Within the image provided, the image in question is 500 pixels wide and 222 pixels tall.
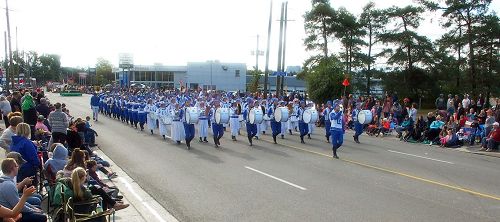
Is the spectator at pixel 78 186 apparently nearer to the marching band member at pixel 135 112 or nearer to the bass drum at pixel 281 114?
the bass drum at pixel 281 114

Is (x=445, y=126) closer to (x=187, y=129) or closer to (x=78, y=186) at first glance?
(x=187, y=129)

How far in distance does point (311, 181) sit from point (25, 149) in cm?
629

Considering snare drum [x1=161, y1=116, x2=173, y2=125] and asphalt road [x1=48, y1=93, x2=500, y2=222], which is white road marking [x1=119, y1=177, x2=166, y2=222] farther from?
snare drum [x1=161, y1=116, x2=173, y2=125]

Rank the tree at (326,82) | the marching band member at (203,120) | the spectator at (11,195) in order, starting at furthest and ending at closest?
the tree at (326,82)
the marching band member at (203,120)
the spectator at (11,195)

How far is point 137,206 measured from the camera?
922cm

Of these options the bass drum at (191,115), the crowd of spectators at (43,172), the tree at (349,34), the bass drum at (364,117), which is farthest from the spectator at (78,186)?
the tree at (349,34)

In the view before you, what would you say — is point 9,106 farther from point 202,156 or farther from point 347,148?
point 347,148

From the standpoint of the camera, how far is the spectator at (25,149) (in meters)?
8.73

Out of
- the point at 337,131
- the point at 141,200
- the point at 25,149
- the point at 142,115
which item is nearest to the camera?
the point at 25,149

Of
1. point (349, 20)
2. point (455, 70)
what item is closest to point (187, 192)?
point (455, 70)

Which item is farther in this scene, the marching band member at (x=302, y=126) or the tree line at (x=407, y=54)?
the tree line at (x=407, y=54)

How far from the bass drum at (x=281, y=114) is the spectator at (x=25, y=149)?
12063 mm

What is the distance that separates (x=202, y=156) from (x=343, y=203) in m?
6.96

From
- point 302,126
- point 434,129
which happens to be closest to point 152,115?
point 302,126
